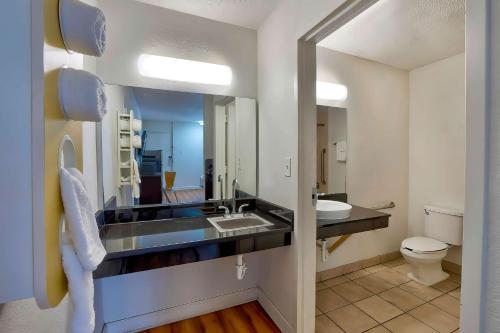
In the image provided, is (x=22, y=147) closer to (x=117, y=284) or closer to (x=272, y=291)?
(x=117, y=284)

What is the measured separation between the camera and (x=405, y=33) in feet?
6.42

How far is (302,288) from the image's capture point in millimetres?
1460

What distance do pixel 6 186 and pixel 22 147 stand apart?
3.1 inches

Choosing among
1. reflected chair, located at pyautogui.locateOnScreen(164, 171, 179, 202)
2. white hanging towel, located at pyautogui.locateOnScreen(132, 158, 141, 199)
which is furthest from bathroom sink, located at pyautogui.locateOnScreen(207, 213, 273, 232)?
white hanging towel, located at pyautogui.locateOnScreen(132, 158, 141, 199)

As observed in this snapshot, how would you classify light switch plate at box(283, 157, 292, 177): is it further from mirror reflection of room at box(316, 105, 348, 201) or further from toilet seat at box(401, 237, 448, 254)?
toilet seat at box(401, 237, 448, 254)

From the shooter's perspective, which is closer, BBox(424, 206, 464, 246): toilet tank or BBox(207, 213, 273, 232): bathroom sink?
BBox(207, 213, 273, 232): bathroom sink

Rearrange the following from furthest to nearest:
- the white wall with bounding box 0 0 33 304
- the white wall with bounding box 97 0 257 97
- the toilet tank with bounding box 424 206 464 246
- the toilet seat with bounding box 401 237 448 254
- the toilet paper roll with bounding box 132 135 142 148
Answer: the toilet tank with bounding box 424 206 464 246
the toilet seat with bounding box 401 237 448 254
the toilet paper roll with bounding box 132 135 142 148
the white wall with bounding box 97 0 257 97
the white wall with bounding box 0 0 33 304

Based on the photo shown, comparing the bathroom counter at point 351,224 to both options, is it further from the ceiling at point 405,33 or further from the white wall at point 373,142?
the ceiling at point 405,33

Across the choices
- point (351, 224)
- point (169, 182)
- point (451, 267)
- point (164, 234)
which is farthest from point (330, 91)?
point (451, 267)

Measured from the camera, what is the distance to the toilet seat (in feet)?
7.12

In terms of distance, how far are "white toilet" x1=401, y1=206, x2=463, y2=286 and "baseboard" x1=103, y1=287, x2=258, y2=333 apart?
1.62 metres

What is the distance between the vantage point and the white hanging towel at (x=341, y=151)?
2410 mm

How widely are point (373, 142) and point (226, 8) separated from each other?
2.05 metres

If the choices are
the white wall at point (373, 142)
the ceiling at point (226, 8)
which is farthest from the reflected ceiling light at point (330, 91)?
the ceiling at point (226, 8)
